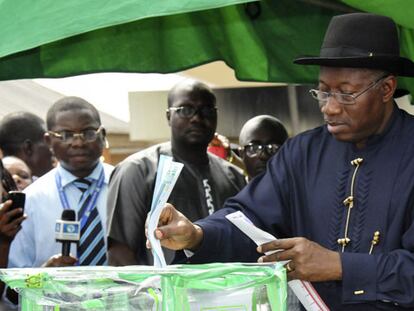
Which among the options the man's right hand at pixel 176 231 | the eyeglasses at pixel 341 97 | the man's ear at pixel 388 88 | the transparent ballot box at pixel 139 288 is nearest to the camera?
the transparent ballot box at pixel 139 288

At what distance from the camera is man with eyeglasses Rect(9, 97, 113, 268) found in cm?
688

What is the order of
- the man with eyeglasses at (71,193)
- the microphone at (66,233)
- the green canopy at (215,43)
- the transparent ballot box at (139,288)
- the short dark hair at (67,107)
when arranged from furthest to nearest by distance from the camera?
the short dark hair at (67,107)
the man with eyeglasses at (71,193)
the microphone at (66,233)
the green canopy at (215,43)
the transparent ballot box at (139,288)

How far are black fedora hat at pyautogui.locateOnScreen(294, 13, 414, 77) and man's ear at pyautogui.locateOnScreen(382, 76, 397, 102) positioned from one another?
41 millimetres

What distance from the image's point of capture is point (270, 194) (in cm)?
499

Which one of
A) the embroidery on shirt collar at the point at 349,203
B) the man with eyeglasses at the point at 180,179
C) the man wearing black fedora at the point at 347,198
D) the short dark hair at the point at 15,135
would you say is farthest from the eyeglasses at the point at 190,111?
the embroidery on shirt collar at the point at 349,203

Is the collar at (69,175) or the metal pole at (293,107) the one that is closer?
the collar at (69,175)

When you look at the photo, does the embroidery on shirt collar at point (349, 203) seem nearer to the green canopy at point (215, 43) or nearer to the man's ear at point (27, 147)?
the green canopy at point (215, 43)

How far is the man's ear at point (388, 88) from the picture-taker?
474 cm

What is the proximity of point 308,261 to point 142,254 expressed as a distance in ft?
8.88

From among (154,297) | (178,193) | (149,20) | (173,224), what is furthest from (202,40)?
(154,297)

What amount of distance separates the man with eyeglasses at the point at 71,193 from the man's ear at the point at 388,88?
2576 millimetres

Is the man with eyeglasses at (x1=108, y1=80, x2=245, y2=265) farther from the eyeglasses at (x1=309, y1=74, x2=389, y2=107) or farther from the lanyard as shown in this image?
the eyeglasses at (x1=309, y1=74, x2=389, y2=107)

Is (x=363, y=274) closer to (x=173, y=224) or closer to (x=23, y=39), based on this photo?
(x=173, y=224)

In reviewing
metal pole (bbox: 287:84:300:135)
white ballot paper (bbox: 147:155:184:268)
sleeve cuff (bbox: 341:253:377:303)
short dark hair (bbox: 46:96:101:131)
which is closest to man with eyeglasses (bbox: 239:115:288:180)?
short dark hair (bbox: 46:96:101:131)
